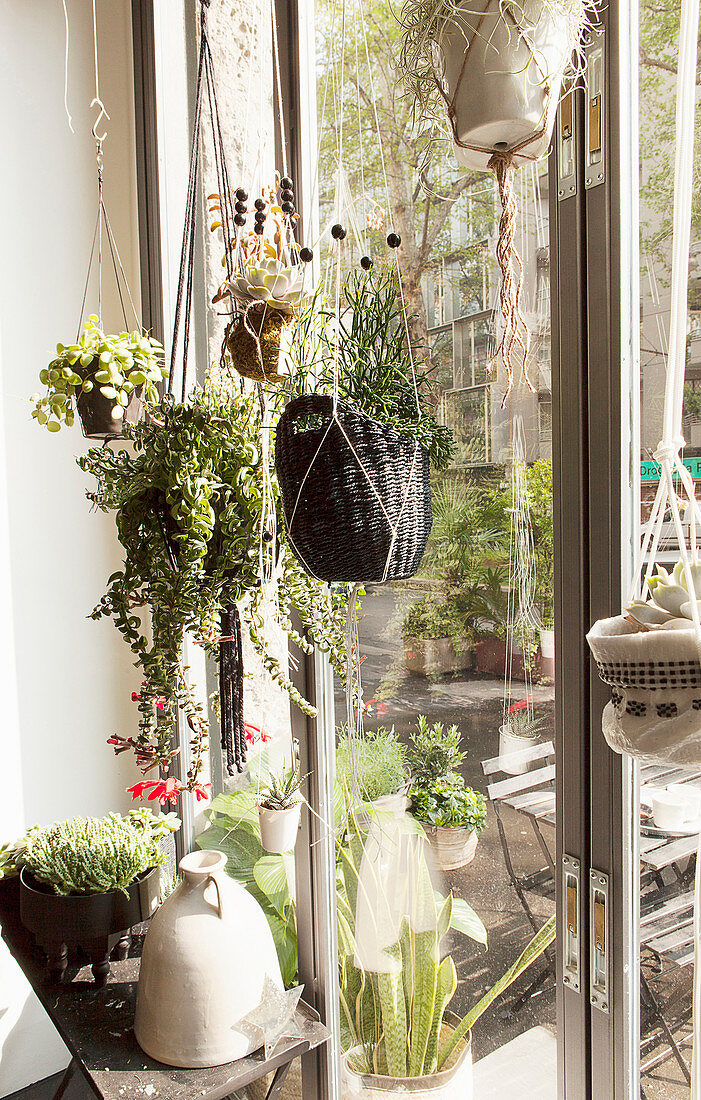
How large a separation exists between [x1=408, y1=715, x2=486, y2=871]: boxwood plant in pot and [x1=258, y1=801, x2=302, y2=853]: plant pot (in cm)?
34

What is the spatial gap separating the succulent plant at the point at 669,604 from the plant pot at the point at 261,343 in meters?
0.63

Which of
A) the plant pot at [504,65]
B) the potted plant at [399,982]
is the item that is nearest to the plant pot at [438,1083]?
the potted plant at [399,982]

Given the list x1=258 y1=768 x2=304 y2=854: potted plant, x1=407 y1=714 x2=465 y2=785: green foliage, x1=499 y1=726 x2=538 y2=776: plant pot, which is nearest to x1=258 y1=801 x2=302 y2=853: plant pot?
x1=258 y1=768 x2=304 y2=854: potted plant

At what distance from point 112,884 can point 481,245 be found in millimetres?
Result: 1363

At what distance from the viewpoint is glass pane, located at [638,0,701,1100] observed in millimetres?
911

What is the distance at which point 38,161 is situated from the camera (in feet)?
6.44

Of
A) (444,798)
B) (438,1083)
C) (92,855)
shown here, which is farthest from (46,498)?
(438,1083)

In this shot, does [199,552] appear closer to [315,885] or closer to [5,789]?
[315,885]

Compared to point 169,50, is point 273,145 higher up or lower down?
lower down

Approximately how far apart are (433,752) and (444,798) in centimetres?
8

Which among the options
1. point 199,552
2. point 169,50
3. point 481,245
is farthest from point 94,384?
point 169,50

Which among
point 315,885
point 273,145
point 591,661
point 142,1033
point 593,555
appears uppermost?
point 273,145

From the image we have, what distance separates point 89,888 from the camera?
1.47 meters

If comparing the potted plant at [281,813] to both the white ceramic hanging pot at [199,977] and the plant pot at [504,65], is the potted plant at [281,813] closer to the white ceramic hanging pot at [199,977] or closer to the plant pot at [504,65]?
the white ceramic hanging pot at [199,977]
